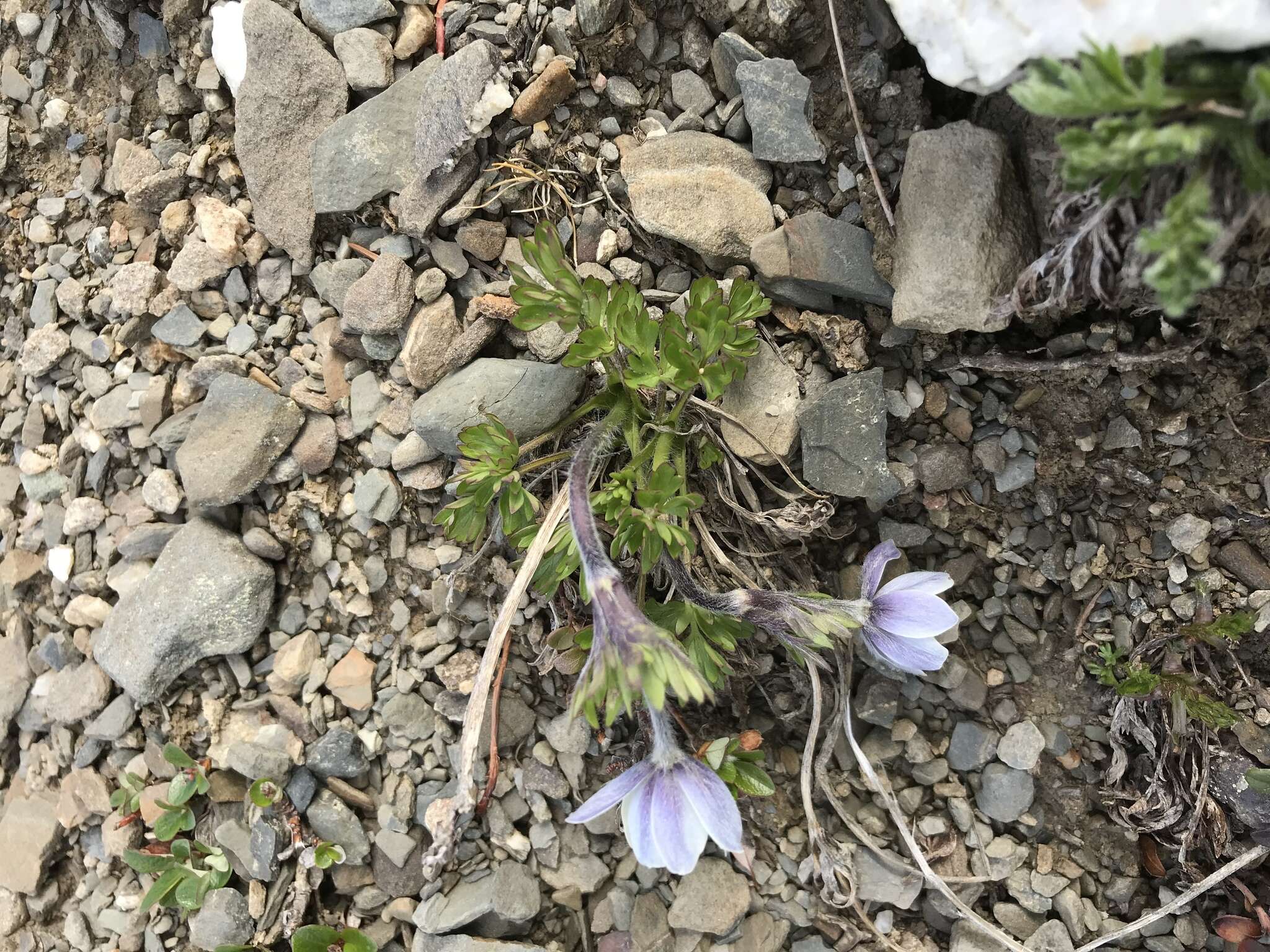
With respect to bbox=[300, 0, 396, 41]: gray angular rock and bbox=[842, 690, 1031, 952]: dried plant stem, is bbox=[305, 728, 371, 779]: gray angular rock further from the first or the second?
bbox=[300, 0, 396, 41]: gray angular rock

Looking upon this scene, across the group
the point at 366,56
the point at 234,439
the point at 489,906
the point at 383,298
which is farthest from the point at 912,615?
the point at 366,56

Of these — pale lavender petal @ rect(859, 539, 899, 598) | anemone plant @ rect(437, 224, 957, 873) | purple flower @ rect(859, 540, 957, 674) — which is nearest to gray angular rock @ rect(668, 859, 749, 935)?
anemone plant @ rect(437, 224, 957, 873)

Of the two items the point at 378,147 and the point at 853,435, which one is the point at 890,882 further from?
the point at 378,147

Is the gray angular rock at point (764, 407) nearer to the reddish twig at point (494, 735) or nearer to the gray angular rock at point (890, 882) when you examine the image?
the reddish twig at point (494, 735)

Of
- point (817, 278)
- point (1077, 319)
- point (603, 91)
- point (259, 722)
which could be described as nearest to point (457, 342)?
point (603, 91)

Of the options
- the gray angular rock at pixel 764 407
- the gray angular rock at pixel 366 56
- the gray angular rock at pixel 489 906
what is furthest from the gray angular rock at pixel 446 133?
the gray angular rock at pixel 489 906

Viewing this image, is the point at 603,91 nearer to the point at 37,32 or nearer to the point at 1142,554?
the point at 1142,554

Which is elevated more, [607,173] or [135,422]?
[607,173]
